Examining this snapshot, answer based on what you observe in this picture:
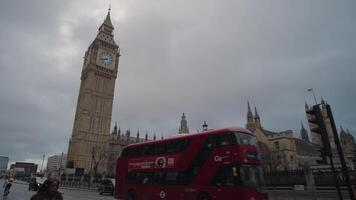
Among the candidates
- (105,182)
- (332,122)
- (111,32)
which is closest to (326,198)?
(332,122)

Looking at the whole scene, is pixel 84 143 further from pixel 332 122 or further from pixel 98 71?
pixel 332 122

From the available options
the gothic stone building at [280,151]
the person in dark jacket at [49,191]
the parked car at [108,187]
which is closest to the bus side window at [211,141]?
the person in dark jacket at [49,191]

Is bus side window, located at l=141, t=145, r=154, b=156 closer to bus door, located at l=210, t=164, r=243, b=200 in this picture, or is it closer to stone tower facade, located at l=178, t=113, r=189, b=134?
bus door, located at l=210, t=164, r=243, b=200

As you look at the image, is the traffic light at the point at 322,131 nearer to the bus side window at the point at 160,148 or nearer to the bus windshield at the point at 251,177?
the bus windshield at the point at 251,177

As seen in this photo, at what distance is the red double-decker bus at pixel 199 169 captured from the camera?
13.2 m

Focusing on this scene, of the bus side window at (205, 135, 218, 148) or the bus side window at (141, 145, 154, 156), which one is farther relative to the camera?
the bus side window at (141, 145, 154, 156)

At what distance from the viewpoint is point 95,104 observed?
84.4 m

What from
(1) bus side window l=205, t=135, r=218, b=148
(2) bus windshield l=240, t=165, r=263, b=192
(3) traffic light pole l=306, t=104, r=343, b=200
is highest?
(1) bus side window l=205, t=135, r=218, b=148

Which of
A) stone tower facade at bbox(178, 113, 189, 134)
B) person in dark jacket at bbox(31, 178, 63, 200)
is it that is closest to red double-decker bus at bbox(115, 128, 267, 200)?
person in dark jacket at bbox(31, 178, 63, 200)

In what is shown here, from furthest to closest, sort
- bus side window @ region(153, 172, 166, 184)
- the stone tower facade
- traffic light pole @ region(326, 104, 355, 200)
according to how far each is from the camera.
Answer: the stone tower facade → bus side window @ region(153, 172, 166, 184) → traffic light pole @ region(326, 104, 355, 200)

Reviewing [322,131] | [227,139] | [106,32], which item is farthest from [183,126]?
[322,131]

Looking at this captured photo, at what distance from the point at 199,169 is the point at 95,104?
248 feet

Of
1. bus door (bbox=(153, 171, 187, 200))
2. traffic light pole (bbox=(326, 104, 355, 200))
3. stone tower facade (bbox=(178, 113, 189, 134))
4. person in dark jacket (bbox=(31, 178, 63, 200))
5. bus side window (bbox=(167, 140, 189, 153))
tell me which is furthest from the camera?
stone tower facade (bbox=(178, 113, 189, 134))

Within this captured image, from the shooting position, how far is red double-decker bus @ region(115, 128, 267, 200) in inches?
519
